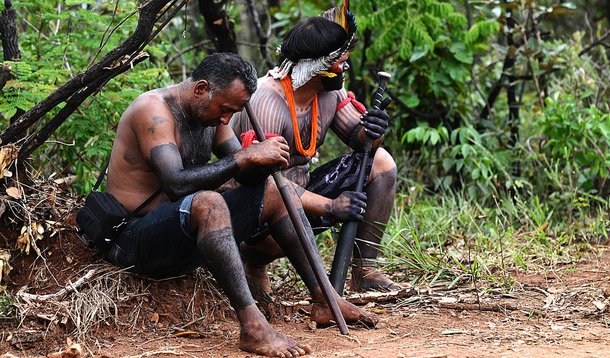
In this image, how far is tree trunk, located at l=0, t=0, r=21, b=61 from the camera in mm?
4312

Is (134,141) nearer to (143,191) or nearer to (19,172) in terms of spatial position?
(143,191)

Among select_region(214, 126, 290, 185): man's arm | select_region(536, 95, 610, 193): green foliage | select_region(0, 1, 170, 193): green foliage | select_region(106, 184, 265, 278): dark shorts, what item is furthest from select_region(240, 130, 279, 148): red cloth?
select_region(536, 95, 610, 193): green foliage

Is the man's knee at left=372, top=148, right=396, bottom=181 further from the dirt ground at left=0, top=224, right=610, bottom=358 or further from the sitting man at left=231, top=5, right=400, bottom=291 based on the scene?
the dirt ground at left=0, top=224, right=610, bottom=358

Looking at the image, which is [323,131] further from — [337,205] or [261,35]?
[261,35]

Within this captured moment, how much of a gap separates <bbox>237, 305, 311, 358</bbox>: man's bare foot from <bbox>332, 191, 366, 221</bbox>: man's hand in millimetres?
1023

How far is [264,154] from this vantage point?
3.64 m

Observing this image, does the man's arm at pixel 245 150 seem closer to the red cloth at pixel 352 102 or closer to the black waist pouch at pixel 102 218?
the black waist pouch at pixel 102 218

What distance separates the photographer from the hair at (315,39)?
14.3 feet

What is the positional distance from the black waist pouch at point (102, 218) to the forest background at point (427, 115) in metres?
0.29

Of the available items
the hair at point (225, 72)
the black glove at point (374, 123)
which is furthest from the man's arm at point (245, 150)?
the black glove at point (374, 123)

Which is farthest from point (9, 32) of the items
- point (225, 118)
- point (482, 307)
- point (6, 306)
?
point (482, 307)

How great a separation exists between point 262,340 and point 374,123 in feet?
5.24

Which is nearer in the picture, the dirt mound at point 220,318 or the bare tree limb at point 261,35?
the dirt mound at point 220,318

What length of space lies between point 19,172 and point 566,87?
464 cm
